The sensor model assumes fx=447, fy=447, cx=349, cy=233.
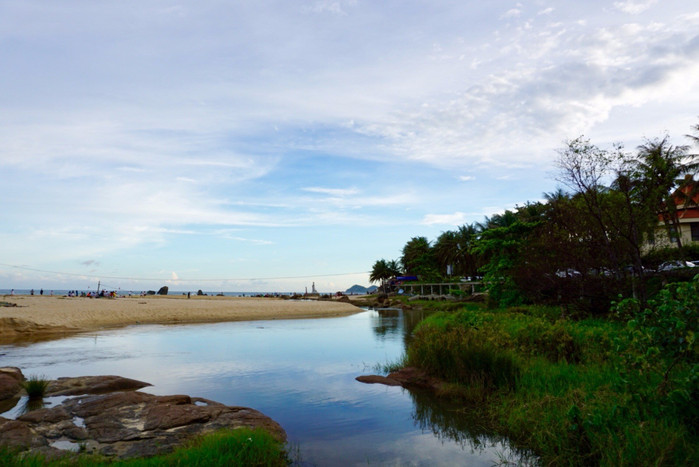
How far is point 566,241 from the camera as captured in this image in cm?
2580

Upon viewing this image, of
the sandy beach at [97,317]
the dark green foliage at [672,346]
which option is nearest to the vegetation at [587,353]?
the dark green foliage at [672,346]

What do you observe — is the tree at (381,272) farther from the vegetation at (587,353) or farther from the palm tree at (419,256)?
the vegetation at (587,353)

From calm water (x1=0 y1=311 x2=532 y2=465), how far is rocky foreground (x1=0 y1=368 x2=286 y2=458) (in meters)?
1.58

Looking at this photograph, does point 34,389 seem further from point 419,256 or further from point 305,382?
point 419,256

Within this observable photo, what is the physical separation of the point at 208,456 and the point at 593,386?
8.26 m

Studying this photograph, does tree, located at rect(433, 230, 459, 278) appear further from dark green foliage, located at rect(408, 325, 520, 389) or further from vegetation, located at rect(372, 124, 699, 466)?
dark green foliage, located at rect(408, 325, 520, 389)

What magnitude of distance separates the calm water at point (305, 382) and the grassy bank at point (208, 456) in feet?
4.56

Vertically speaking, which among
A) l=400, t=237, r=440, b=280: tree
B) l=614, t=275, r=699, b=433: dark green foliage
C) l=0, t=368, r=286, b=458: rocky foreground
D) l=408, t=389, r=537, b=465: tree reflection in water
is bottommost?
l=408, t=389, r=537, b=465: tree reflection in water

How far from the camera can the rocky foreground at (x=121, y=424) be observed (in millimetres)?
8133

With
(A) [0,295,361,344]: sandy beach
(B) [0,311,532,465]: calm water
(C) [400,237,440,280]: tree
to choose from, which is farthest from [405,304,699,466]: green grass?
(C) [400,237,440,280]: tree

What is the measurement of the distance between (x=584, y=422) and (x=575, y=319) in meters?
16.4

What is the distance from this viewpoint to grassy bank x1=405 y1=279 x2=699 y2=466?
652 centimetres

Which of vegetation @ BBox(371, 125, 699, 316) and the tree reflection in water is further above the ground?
vegetation @ BBox(371, 125, 699, 316)

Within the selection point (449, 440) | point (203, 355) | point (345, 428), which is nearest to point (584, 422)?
point (449, 440)
